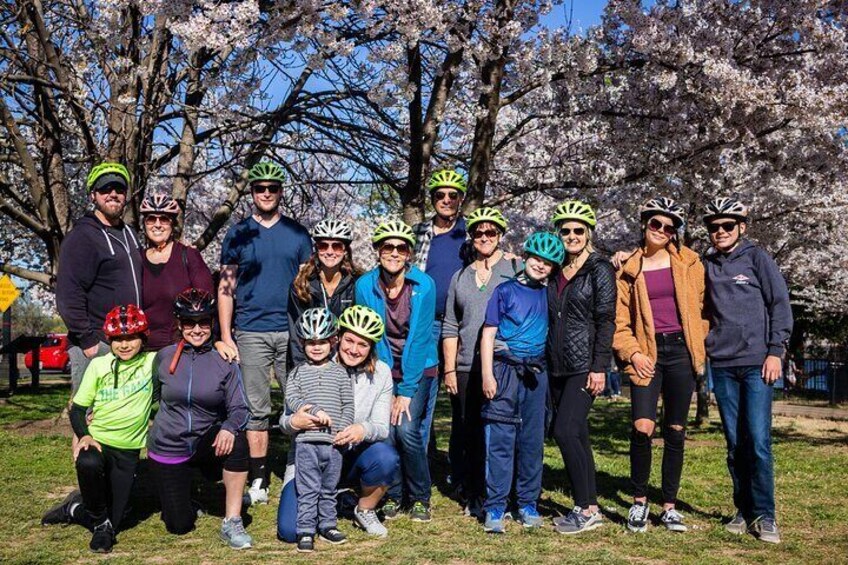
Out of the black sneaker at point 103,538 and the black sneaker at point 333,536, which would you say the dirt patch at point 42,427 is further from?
the black sneaker at point 333,536

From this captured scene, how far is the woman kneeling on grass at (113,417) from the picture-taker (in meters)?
5.45

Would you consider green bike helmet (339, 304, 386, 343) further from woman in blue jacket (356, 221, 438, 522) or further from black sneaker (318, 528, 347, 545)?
black sneaker (318, 528, 347, 545)

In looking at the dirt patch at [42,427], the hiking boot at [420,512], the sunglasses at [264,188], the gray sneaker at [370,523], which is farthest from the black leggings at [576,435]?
the dirt patch at [42,427]

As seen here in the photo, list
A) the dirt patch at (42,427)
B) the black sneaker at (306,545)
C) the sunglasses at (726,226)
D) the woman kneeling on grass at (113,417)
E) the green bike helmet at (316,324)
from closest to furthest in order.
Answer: the black sneaker at (306,545)
the woman kneeling on grass at (113,417)
the green bike helmet at (316,324)
the sunglasses at (726,226)
the dirt patch at (42,427)

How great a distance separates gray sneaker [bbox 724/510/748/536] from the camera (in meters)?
5.89

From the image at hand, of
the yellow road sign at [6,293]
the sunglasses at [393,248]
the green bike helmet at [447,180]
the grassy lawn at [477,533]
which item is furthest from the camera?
the yellow road sign at [6,293]

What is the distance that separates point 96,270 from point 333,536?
2376mm

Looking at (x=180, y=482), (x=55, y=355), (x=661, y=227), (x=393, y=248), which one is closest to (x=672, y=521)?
A: (x=661, y=227)

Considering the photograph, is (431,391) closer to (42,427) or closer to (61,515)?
(61,515)

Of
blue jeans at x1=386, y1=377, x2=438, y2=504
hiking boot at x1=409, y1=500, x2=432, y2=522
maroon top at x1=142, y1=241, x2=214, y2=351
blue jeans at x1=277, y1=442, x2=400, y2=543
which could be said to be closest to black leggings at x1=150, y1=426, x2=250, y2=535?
blue jeans at x1=277, y1=442, x2=400, y2=543

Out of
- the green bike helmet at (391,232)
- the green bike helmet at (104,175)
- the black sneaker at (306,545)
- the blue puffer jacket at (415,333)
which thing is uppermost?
the green bike helmet at (104,175)

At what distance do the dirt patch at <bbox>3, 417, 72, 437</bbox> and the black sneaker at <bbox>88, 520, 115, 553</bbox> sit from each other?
5.81 meters

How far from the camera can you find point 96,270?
19.1 ft

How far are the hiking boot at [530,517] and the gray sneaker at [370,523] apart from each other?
0.97m
